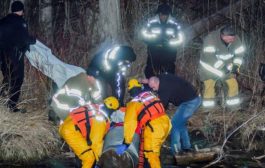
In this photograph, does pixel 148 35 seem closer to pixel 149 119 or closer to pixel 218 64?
pixel 218 64

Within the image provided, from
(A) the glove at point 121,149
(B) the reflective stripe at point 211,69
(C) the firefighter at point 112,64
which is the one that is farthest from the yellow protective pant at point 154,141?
(B) the reflective stripe at point 211,69

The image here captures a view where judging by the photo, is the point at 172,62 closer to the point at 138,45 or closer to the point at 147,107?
the point at 138,45

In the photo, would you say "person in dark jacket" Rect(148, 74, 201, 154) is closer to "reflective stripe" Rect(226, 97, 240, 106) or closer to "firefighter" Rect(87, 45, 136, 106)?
"firefighter" Rect(87, 45, 136, 106)

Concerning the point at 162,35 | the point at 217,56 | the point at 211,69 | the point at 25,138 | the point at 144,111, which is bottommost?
the point at 25,138

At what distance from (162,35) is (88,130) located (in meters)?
3.71

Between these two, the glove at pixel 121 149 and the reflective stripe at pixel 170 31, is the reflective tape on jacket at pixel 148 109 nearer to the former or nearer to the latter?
the glove at pixel 121 149

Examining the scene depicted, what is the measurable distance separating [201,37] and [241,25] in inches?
71.9

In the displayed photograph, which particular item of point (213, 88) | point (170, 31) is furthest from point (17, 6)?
point (213, 88)

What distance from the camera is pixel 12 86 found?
37.2 ft

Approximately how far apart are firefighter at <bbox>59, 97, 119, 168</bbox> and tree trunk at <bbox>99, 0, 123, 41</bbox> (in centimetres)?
440

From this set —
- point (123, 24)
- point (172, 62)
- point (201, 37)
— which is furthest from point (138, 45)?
point (201, 37)

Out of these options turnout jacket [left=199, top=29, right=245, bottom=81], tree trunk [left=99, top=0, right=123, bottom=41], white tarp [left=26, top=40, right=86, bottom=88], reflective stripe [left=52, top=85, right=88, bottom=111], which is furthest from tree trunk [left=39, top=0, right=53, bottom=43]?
reflective stripe [left=52, top=85, right=88, bottom=111]

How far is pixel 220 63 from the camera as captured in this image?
1184 centimetres

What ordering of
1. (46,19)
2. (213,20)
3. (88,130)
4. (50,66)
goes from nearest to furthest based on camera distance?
(88,130) → (50,66) → (213,20) → (46,19)
